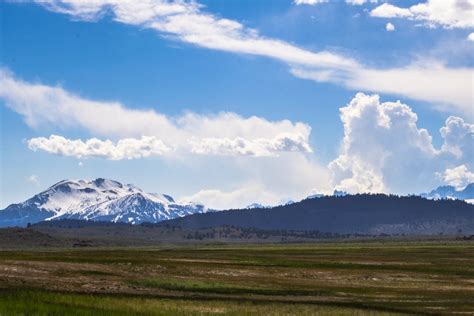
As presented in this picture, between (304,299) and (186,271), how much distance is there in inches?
1122

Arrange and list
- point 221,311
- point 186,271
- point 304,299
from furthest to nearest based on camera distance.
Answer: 1. point 186,271
2. point 304,299
3. point 221,311

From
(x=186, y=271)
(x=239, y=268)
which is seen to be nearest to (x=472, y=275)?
(x=239, y=268)

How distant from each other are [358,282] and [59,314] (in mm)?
40798

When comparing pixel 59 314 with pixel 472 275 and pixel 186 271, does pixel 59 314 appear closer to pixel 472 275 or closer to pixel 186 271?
pixel 186 271

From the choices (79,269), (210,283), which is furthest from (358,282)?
(79,269)

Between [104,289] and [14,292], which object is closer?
[14,292]

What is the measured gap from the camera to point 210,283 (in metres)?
62.9

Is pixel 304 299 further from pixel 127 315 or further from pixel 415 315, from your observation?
pixel 127 315

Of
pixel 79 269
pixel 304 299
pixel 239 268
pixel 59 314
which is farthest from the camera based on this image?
pixel 239 268

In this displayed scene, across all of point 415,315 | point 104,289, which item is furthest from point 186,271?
point 415,315

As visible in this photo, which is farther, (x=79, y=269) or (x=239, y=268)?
(x=239, y=268)

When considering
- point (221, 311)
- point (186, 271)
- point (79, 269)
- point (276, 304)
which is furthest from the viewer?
point (186, 271)

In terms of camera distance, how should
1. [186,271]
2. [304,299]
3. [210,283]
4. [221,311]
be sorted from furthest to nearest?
[186,271] < [210,283] < [304,299] < [221,311]

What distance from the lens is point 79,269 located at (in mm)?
70062
